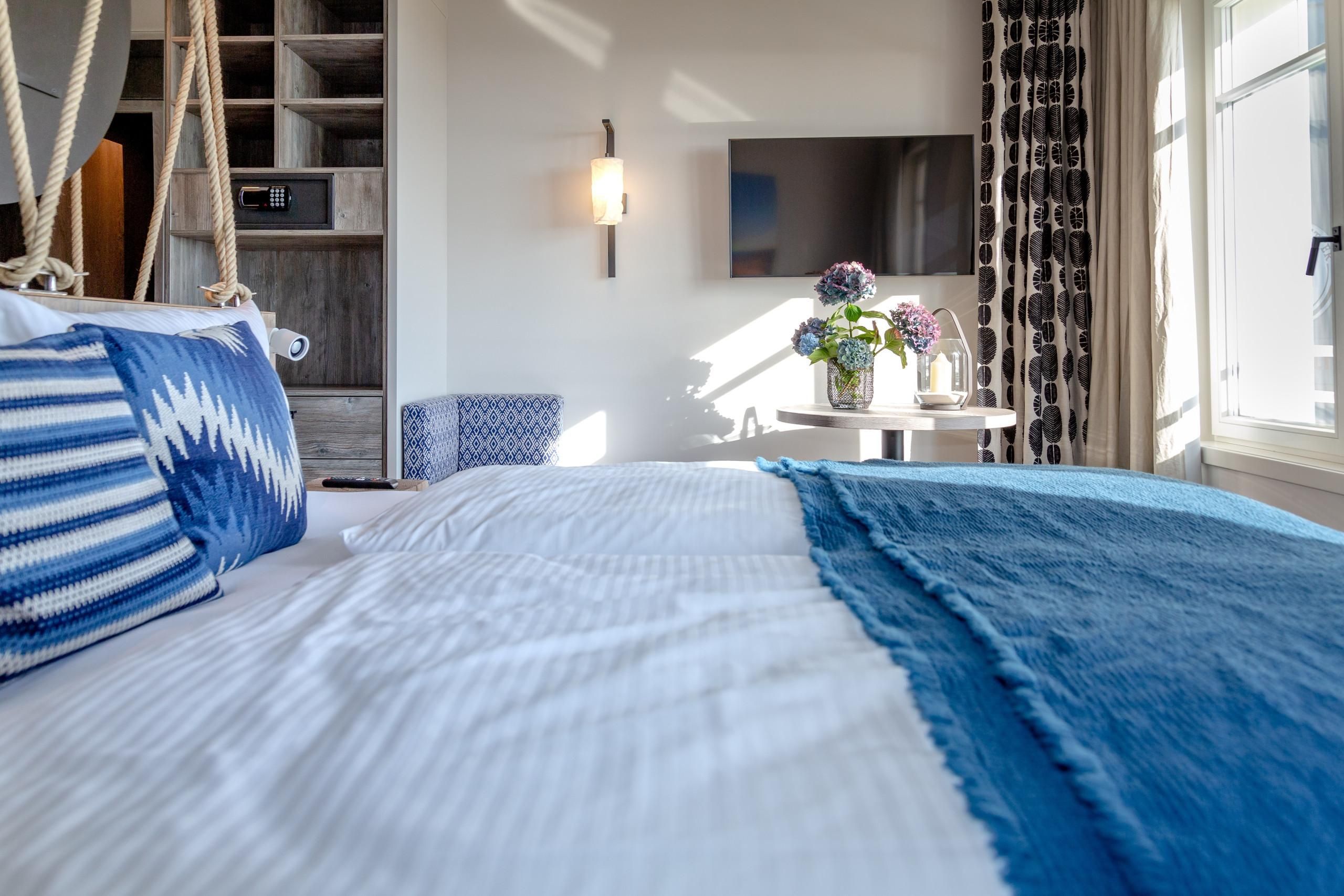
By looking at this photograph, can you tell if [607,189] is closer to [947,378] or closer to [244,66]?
[244,66]

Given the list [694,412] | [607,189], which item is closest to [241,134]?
[607,189]

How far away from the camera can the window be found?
2543 millimetres

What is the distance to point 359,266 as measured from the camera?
3871 mm

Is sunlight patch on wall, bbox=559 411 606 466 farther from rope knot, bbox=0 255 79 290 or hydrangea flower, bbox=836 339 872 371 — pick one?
rope knot, bbox=0 255 79 290

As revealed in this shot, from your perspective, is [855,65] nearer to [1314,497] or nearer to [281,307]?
[1314,497]

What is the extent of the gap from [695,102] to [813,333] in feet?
4.89

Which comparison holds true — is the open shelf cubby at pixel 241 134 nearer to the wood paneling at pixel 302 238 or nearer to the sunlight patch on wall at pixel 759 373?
the wood paneling at pixel 302 238

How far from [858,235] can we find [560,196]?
139 cm

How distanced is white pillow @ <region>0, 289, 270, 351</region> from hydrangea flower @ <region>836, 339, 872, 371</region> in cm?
188

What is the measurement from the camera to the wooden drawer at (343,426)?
3.30 metres

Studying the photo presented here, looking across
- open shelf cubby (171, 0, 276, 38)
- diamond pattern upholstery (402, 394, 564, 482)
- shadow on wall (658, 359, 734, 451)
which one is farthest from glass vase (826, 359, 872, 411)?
open shelf cubby (171, 0, 276, 38)

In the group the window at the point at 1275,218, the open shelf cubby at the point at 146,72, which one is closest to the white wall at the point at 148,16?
the open shelf cubby at the point at 146,72

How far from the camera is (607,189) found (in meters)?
3.76

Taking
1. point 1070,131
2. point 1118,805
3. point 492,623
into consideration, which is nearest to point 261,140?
point 1070,131
